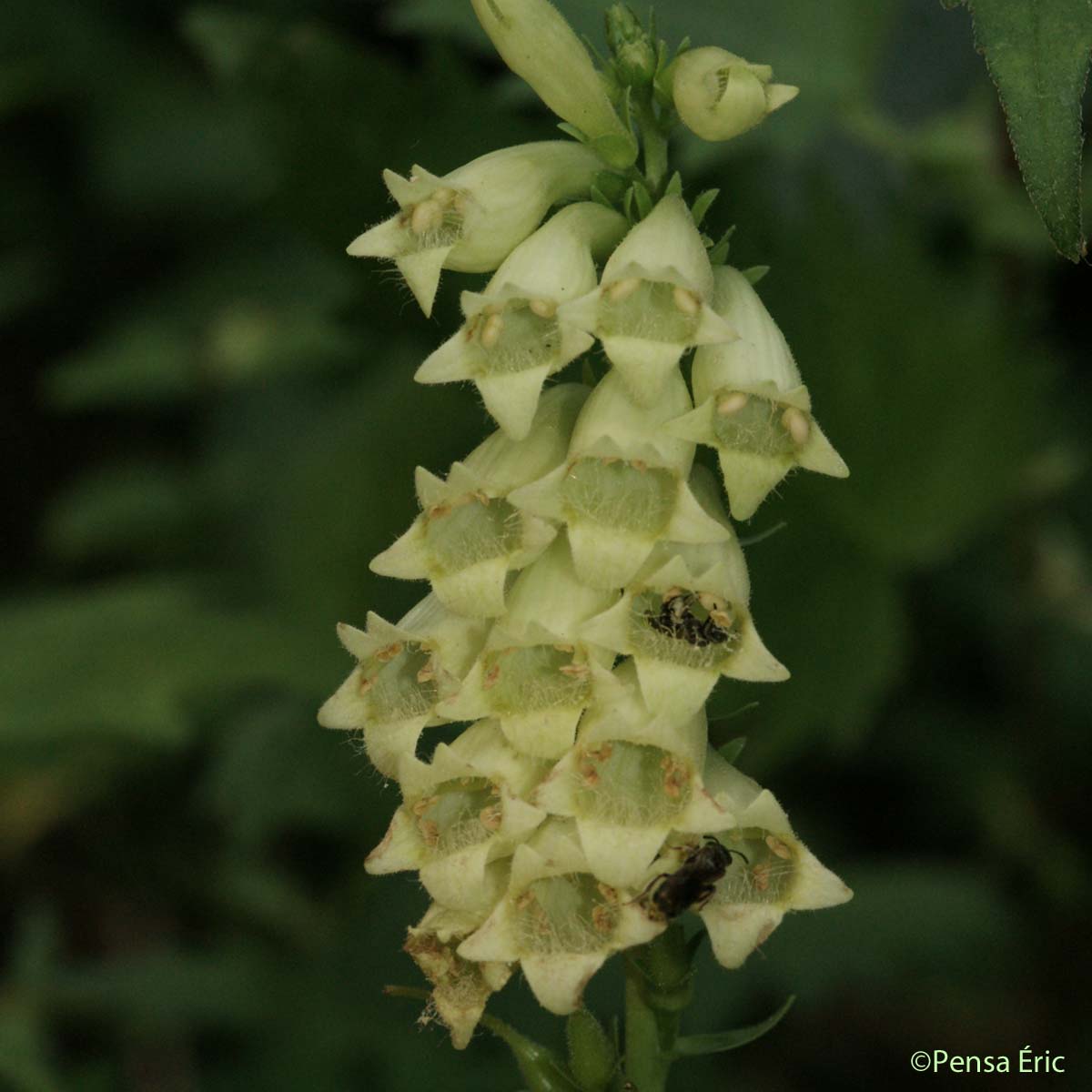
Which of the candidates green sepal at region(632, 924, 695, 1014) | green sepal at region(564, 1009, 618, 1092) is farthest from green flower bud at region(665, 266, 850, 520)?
green sepal at region(564, 1009, 618, 1092)

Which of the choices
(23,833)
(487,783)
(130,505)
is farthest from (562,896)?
(130,505)

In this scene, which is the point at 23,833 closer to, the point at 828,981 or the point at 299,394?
the point at 299,394

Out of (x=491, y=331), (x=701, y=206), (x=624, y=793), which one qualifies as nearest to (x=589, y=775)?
(x=624, y=793)

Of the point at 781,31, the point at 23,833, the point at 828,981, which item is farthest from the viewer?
the point at 23,833

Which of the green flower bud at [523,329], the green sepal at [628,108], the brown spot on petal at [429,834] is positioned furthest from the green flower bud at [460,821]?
the green sepal at [628,108]

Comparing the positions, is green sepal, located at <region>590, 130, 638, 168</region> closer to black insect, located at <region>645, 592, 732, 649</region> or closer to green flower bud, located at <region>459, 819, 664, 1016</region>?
black insect, located at <region>645, 592, 732, 649</region>

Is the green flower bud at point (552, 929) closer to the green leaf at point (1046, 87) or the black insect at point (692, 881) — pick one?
the black insect at point (692, 881)
